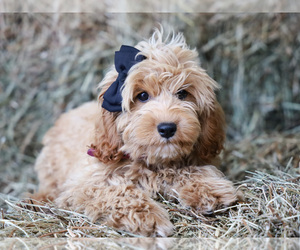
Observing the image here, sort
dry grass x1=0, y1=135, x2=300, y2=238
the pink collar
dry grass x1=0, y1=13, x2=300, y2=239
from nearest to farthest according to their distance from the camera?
1. dry grass x1=0, y1=135, x2=300, y2=238
2. the pink collar
3. dry grass x1=0, y1=13, x2=300, y2=239

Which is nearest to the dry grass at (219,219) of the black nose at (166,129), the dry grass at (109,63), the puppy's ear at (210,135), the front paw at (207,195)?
the front paw at (207,195)

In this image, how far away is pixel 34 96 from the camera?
5285 millimetres

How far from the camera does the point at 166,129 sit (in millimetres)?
2576

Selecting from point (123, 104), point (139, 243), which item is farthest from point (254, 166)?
point (139, 243)

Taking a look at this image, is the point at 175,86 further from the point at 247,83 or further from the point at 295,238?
the point at 247,83

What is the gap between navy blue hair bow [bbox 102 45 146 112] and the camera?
9.38 ft

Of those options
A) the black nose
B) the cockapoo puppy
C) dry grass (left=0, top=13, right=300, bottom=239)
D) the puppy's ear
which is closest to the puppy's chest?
the cockapoo puppy

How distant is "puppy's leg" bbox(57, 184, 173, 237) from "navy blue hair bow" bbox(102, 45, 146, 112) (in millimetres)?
585

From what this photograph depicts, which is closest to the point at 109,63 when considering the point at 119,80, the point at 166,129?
the point at 119,80

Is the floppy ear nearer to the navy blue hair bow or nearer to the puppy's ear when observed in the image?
the navy blue hair bow

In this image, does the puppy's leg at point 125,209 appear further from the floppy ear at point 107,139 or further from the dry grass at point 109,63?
the dry grass at point 109,63

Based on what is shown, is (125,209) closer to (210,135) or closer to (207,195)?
(207,195)

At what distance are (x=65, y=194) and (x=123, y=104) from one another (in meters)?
0.91

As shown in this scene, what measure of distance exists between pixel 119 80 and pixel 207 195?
1.03 metres
